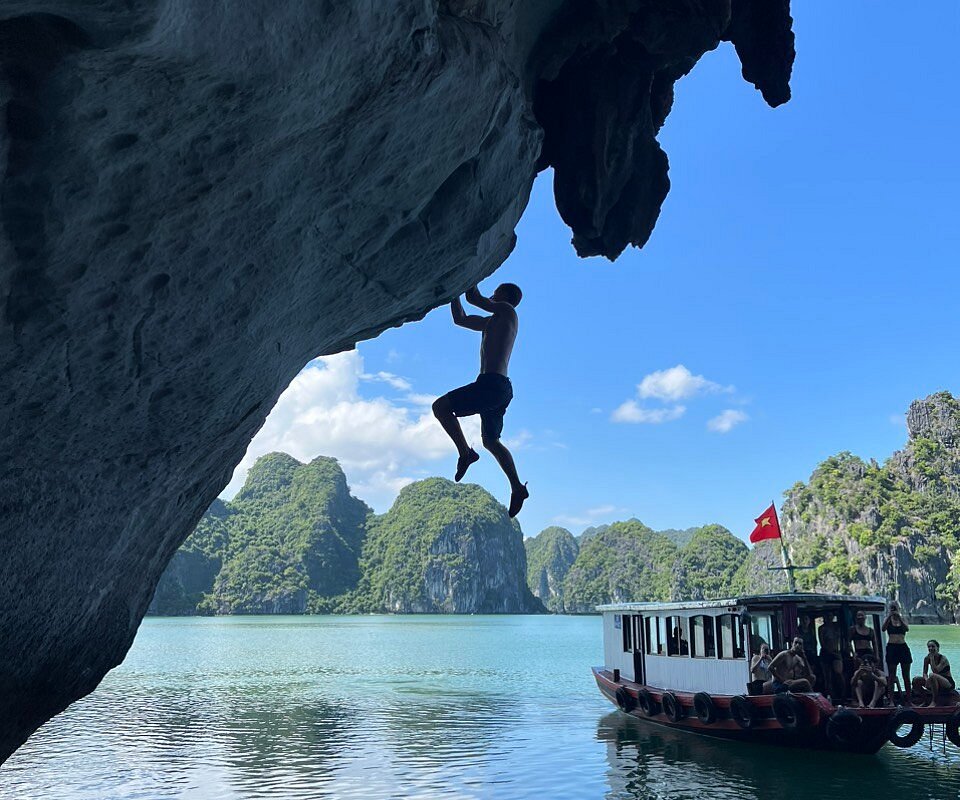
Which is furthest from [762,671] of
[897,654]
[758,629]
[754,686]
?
[897,654]

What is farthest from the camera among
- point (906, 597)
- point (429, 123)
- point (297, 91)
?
point (906, 597)

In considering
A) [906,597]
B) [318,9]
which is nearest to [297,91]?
[318,9]

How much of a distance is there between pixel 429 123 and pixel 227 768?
14.7 meters

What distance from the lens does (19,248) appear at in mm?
3105

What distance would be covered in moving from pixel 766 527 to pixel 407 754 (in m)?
10.0

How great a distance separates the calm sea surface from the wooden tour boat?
59 centimetres

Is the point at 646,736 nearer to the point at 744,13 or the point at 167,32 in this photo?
the point at 744,13

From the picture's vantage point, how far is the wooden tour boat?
45.2 feet

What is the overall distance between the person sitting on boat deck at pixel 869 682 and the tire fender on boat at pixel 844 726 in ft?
1.09

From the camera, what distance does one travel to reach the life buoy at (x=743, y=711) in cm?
1476

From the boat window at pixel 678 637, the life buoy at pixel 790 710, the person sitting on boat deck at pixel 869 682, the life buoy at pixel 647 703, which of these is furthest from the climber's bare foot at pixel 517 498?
the life buoy at pixel 647 703

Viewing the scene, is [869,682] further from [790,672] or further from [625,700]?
[625,700]

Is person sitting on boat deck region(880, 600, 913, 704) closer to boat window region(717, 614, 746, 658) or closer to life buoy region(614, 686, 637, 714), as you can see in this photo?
boat window region(717, 614, 746, 658)

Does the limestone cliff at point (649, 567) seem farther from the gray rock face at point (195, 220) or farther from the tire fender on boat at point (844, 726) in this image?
the gray rock face at point (195, 220)
